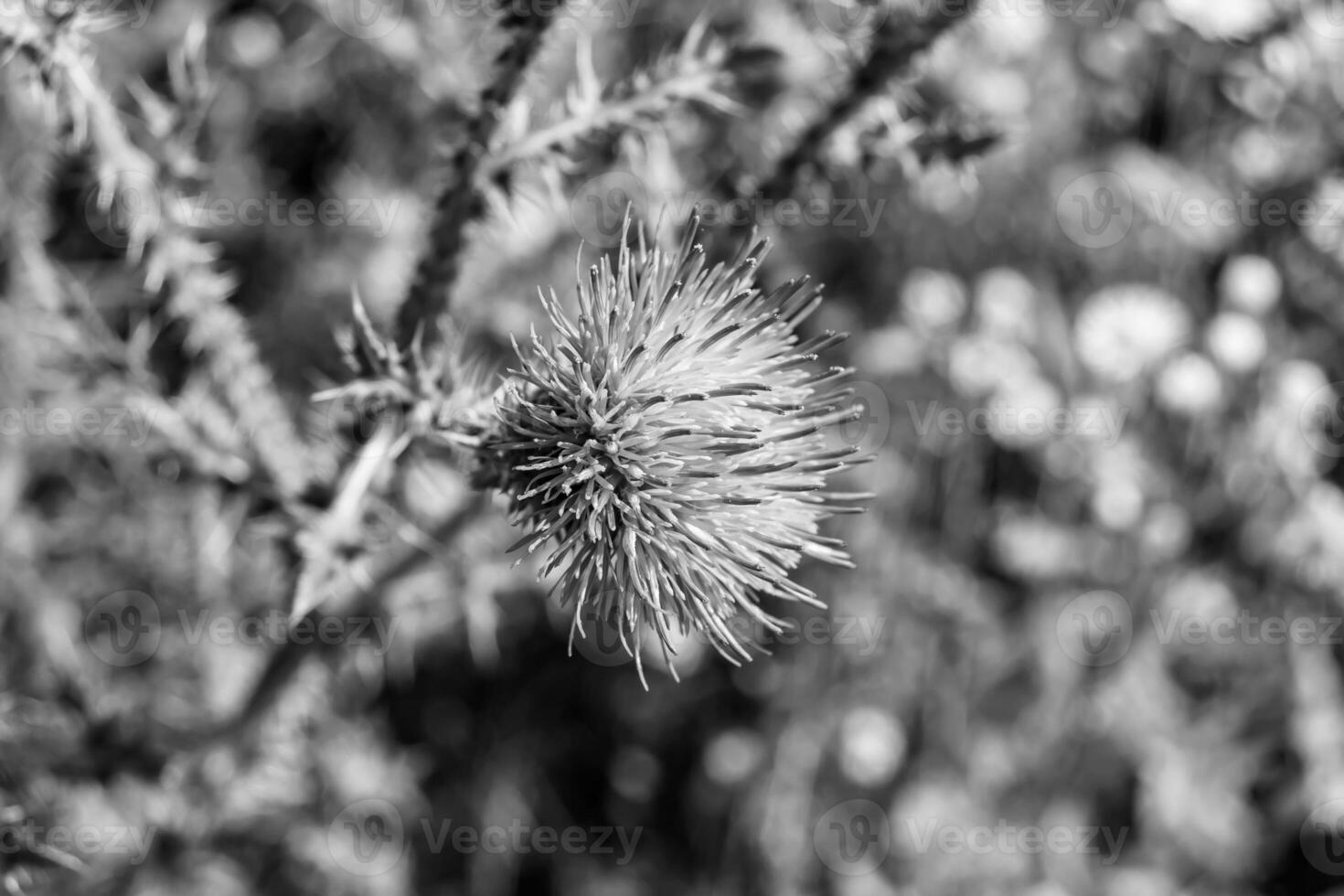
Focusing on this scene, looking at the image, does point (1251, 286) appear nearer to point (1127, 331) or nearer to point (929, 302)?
point (1127, 331)

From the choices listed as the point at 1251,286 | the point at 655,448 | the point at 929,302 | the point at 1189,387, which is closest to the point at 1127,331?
the point at 1189,387

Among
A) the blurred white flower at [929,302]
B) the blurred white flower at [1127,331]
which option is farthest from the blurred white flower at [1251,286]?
the blurred white flower at [929,302]

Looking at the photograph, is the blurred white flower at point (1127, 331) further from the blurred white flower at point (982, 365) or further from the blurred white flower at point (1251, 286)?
the blurred white flower at point (982, 365)

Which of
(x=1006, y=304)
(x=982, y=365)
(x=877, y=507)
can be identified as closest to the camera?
(x=877, y=507)

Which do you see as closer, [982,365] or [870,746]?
[870,746]

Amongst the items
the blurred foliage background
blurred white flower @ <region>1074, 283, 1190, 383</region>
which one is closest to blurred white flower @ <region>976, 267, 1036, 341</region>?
the blurred foliage background

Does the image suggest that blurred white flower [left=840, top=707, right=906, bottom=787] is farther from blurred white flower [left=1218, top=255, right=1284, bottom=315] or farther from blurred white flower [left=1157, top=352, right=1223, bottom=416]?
blurred white flower [left=1218, top=255, right=1284, bottom=315]
